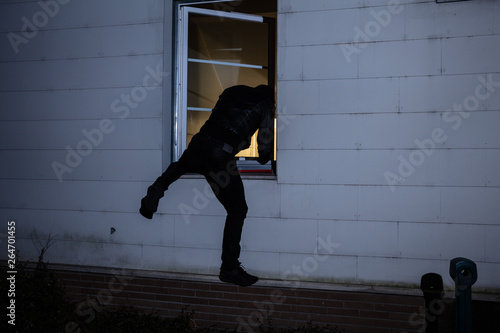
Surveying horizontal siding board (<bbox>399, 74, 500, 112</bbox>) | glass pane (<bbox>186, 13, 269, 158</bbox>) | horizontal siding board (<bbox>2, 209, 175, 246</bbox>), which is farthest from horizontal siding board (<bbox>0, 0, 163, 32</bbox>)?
horizontal siding board (<bbox>399, 74, 500, 112</bbox>)

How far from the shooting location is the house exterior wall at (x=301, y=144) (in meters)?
3.79

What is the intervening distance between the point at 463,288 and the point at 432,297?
88cm

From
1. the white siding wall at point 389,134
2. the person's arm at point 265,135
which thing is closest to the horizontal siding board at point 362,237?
the white siding wall at point 389,134

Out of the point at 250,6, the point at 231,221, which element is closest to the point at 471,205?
the point at 231,221

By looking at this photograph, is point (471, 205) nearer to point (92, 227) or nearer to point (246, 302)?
point (246, 302)

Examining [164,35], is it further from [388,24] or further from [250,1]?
[388,24]

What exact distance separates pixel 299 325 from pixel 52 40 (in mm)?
4042

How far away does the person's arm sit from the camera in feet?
11.9

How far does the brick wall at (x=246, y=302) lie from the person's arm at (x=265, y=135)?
1.32 metres

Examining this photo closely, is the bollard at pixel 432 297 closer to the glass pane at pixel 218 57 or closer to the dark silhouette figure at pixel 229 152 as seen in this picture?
the dark silhouette figure at pixel 229 152

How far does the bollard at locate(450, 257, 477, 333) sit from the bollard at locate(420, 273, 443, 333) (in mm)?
475


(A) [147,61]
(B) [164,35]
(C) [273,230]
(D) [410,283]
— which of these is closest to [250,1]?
(B) [164,35]

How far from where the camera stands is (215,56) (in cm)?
504

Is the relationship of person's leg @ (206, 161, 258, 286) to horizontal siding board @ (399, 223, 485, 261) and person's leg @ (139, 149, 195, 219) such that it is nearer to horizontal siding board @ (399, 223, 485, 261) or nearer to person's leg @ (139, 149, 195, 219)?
person's leg @ (139, 149, 195, 219)
